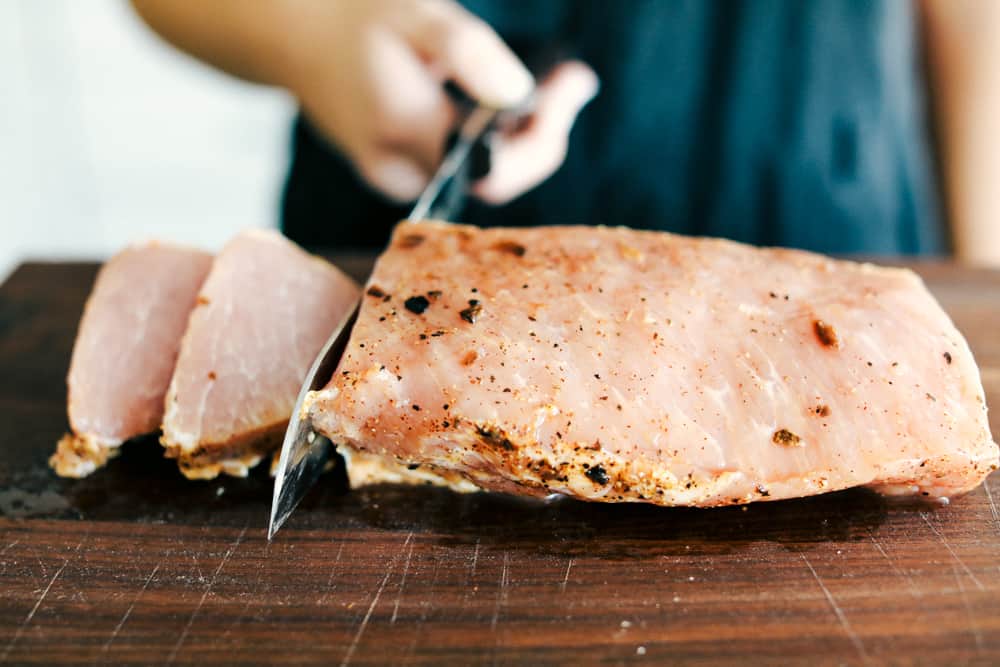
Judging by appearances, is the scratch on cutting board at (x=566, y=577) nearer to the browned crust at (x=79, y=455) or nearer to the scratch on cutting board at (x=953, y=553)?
the scratch on cutting board at (x=953, y=553)

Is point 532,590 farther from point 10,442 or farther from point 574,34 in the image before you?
point 574,34

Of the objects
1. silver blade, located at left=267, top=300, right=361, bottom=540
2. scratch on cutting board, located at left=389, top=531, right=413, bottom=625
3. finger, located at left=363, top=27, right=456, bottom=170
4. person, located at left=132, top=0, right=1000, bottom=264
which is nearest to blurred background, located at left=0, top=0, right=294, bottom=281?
person, located at left=132, top=0, right=1000, bottom=264

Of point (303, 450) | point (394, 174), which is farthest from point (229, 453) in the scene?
point (394, 174)

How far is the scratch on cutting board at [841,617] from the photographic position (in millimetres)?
1325

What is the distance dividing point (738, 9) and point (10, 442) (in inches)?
95.3

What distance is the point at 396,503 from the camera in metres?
1.63

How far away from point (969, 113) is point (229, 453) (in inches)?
105

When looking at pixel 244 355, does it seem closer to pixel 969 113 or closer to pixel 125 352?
pixel 125 352

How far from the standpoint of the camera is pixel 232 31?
263 cm

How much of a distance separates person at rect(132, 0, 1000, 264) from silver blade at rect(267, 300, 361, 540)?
3.13 feet

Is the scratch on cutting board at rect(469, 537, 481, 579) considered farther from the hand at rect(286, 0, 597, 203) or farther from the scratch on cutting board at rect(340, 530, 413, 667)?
the hand at rect(286, 0, 597, 203)

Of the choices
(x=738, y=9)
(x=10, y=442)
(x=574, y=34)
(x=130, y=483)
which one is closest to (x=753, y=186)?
(x=738, y=9)

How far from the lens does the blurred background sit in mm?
5758

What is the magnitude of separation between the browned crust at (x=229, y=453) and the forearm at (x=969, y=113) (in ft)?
7.56
